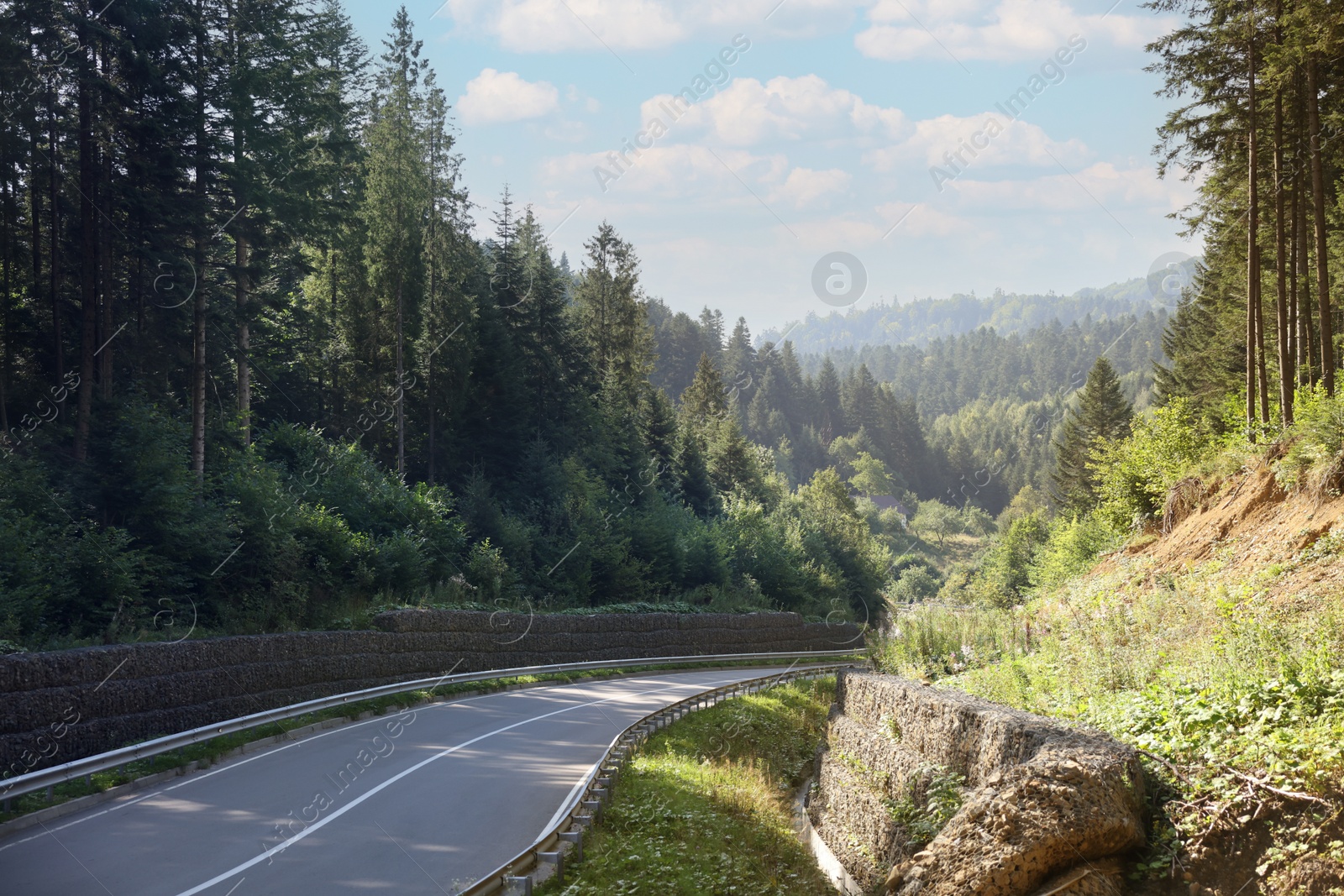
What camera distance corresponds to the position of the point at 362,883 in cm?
869

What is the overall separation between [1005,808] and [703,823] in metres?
5.61

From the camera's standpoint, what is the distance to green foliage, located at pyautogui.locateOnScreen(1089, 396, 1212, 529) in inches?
1150

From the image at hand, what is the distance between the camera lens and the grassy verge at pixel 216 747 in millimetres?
11133

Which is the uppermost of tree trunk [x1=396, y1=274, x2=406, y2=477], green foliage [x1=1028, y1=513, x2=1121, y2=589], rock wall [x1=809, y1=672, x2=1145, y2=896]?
tree trunk [x1=396, y1=274, x2=406, y2=477]

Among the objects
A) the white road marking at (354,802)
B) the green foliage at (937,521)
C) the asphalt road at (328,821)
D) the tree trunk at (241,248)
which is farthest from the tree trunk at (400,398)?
the green foliage at (937,521)

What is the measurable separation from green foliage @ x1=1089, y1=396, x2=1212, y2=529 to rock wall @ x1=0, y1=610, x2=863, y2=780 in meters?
18.8

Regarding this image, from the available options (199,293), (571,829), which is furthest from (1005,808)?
(199,293)

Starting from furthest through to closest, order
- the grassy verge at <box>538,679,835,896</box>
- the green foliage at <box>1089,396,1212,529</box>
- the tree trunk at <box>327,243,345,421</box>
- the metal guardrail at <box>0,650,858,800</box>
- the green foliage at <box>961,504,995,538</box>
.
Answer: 1. the green foliage at <box>961,504,995,538</box>
2. the tree trunk at <box>327,243,345,421</box>
3. the green foliage at <box>1089,396,1212,529</box>
4. the metal guardrail at <box>0,650,858,800</box>
5. the grassy verge at <box>538,679,835,896</box>

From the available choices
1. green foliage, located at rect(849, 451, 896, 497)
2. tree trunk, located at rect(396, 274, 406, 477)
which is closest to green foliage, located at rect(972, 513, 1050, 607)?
tree trunk, located at rect(396, 274, 406, 477)

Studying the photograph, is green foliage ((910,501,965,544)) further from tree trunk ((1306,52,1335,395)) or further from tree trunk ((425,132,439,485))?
tree trunk ((1306,52,1335,395))

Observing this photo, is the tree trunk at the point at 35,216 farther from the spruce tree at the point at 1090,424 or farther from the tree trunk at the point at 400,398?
the spruce tree at the point at 1090,424

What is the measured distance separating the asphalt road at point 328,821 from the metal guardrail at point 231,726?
52 centimetres

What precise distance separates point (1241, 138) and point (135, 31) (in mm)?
29738

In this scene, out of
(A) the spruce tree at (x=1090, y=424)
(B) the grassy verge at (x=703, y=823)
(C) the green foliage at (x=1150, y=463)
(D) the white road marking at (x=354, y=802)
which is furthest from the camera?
(A) the spruce tree at (x=1090, y=424)
